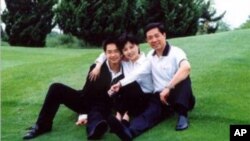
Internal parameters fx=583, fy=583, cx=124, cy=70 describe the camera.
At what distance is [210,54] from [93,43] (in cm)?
1479

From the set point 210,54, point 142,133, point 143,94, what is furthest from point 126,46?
point 210,54

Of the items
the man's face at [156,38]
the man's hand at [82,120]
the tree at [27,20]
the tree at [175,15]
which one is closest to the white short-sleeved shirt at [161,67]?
the man's face at [156,38]

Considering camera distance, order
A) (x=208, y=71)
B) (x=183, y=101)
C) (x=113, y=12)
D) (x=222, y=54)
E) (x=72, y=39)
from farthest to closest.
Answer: (x=72, y=39)
(x=113, y=12)
(x=222, y=54)
(x=208, y=71)
(x=183, y=101)

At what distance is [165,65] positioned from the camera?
7.06 metres

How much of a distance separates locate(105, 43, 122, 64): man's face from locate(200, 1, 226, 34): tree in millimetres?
22827

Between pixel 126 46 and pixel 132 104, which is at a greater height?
pixel 126 46

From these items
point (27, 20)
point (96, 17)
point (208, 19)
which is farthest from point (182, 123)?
point (208, 19)

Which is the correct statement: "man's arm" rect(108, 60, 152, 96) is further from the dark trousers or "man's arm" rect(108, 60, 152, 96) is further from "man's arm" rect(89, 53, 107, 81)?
"man's arm" rect(89, 53, 107, 81)

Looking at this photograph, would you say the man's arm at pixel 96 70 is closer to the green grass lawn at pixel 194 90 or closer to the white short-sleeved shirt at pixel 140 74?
the white short-sleeved shirt at pixel 140 74

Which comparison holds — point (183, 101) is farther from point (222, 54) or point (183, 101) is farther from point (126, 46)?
point (222, 54)

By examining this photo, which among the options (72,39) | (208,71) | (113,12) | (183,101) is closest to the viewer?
(183,101)

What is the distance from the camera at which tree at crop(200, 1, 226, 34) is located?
3070 centimetres

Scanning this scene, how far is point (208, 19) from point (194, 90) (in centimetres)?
2472

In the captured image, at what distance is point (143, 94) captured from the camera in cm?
716
